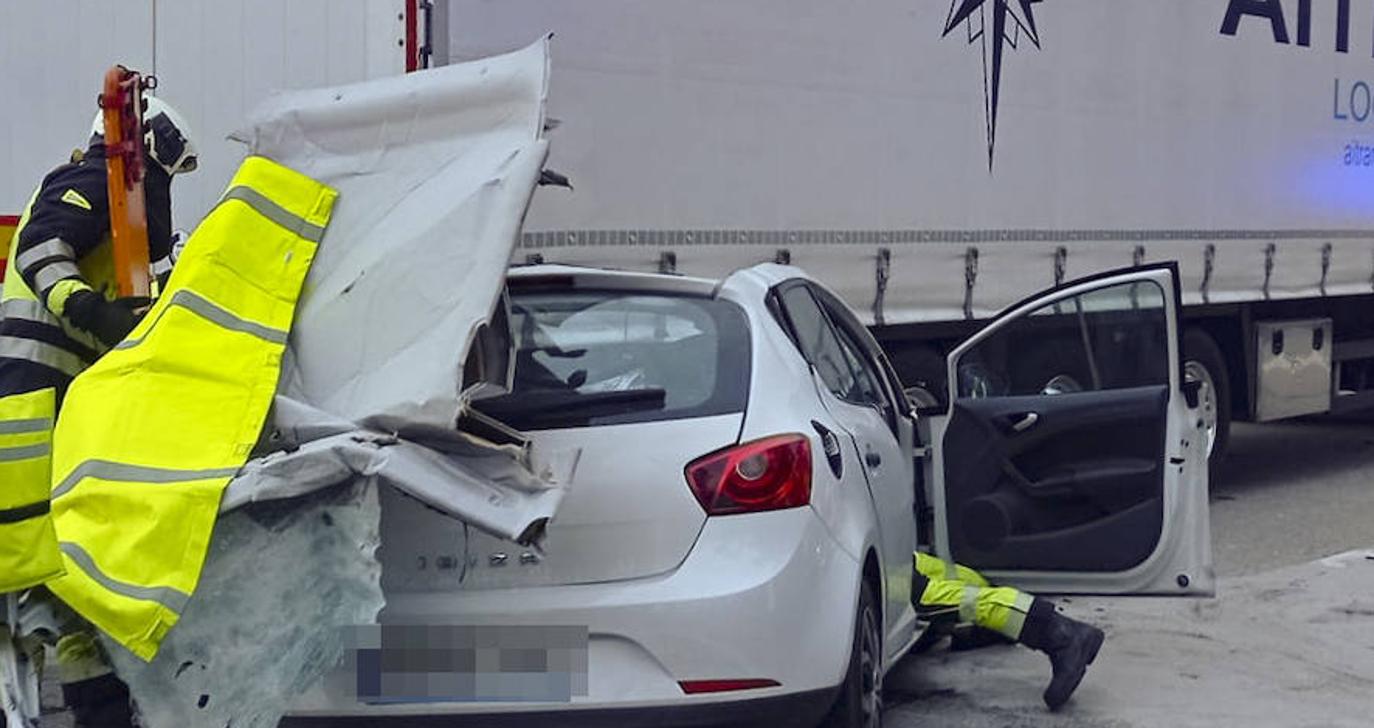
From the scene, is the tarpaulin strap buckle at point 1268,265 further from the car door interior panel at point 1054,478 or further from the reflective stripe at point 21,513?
the reflective stripe at point 21,513

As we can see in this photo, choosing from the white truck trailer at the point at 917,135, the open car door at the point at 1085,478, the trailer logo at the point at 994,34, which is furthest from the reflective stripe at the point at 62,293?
the trailer logo at the point at 994,34

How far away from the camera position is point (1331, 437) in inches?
613

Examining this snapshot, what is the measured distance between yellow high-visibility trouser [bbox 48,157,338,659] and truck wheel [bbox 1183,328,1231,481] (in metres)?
8.08

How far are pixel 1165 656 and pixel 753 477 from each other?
3.07 metres

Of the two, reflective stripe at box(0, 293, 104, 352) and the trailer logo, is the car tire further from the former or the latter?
the trailer logo

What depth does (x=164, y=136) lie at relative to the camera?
5719 millimetres

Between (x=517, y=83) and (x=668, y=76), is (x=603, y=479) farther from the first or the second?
(x=668, y=76)

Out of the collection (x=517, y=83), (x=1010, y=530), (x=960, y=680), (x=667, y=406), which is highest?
(x=517, y=83)

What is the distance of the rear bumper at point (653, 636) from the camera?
4.59 metres

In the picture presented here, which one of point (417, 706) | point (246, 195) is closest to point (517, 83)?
point (246, 195)

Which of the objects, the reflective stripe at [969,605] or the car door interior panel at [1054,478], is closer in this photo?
the reflective stripe at [969,605]

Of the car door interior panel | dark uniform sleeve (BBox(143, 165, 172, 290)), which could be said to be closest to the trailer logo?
the car door interior panel

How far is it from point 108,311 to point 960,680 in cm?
317

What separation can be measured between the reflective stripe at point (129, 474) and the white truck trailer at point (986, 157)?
314 cm
